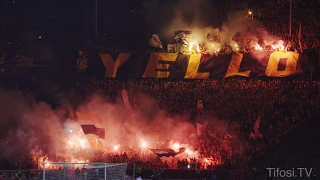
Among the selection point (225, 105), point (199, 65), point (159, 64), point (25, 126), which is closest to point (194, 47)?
point (199, 65)

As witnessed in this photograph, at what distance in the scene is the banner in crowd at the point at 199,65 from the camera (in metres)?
30.1

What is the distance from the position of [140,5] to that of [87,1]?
3693 millimetres

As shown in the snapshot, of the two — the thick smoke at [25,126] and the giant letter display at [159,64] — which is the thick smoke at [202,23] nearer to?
the giant letter display at [159,64]

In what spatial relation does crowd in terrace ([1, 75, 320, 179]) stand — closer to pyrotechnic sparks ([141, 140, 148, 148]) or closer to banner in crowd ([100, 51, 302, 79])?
banner in crowd ([100, 51, 302, 79])

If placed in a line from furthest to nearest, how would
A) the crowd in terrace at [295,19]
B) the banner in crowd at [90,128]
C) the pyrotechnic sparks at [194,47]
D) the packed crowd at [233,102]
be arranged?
the pyrotechnic sparks at [194,47] < the crowd in terrace at [295,19] < the banner in crowd at [90,128] < the packed crowd at [233,102]

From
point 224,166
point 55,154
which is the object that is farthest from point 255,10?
point 55,154

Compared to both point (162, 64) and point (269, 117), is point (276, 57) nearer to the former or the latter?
point (269, 117)

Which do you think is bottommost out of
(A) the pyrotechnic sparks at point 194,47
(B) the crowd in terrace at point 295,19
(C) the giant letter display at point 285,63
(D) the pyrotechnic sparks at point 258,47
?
(C) the giant letter display at point 285,63

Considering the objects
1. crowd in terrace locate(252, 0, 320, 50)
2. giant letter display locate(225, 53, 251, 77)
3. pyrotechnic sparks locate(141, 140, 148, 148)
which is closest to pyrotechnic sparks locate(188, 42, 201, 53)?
giant letter display locate(225, 53, 251, 77)

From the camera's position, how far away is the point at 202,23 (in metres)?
34.4

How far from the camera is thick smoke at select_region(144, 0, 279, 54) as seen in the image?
31906 mm

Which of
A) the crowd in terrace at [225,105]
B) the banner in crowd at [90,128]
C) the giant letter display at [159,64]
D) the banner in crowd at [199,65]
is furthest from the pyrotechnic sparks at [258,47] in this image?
the banner in crowd at [90,128]

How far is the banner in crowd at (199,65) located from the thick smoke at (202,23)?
0.99 meters

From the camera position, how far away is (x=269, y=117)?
92.4 ft
